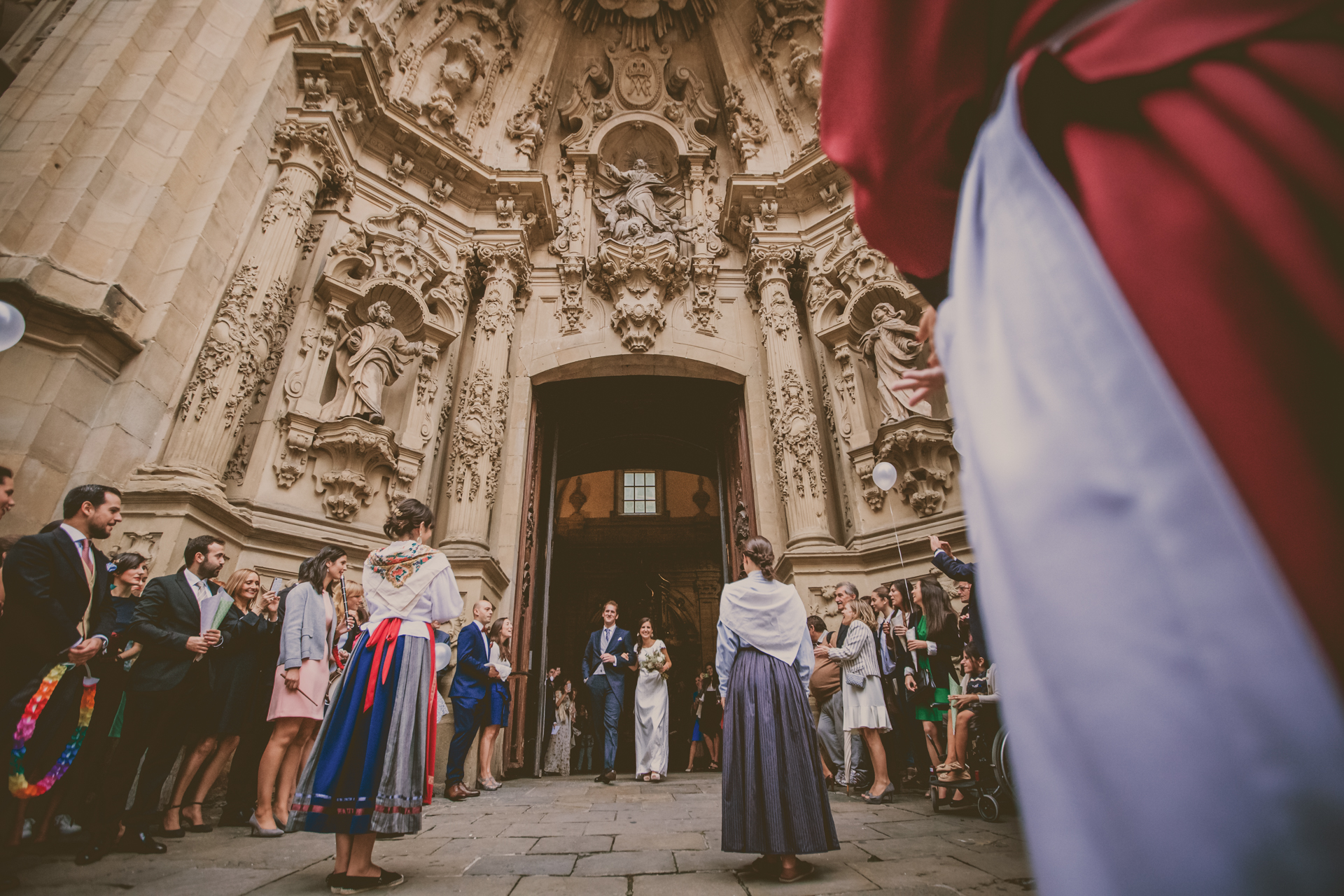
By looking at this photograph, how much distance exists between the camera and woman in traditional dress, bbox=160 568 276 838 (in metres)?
3.28

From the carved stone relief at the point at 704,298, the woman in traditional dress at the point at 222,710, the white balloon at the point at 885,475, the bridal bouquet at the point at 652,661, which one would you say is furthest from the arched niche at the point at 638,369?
the woman in traditional dress at the point at 222,710

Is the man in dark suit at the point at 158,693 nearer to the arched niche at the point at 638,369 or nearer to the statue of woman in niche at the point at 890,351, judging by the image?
the arched niche at the point at 638,369

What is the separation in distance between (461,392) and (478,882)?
629 cm

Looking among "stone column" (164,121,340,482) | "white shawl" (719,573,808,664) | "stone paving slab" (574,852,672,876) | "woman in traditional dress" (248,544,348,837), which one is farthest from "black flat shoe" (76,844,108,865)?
"stone column" (164,121,340,482)

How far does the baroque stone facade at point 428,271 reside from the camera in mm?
4941

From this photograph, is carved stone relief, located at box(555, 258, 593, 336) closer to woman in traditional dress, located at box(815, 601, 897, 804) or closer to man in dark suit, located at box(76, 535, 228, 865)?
woman in traditional dress, located at box(815, 601, 897, 804)

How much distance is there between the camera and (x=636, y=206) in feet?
32.6

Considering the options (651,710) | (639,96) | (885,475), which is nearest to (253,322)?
(651,710)

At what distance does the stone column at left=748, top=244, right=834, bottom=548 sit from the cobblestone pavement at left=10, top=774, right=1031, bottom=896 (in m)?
3.57

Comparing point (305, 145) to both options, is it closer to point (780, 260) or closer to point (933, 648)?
point (780, 260)

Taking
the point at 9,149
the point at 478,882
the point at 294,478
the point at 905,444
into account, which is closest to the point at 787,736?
the point at 478,882

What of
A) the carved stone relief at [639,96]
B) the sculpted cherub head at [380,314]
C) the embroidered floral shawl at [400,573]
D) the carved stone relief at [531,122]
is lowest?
the embroidered floral shawl at [400,573]

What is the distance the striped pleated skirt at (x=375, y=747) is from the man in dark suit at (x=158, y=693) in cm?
117

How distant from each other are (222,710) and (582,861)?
240cm
